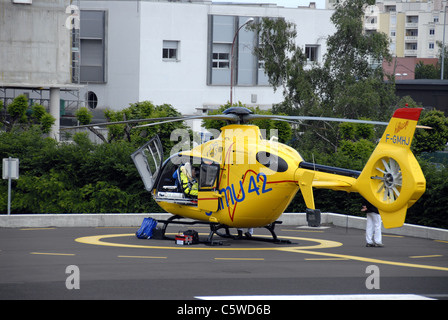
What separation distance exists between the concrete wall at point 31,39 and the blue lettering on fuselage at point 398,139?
3887cm

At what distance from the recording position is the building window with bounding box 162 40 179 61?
207ft

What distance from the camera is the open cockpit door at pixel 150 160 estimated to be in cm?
1983

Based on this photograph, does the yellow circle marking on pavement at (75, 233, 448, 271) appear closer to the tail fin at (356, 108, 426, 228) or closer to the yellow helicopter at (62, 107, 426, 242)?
the yellow helicopter at (62, 107, 426, 242)

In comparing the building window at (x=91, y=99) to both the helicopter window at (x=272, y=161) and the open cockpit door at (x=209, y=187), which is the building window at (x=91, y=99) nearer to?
the open cockpit door at (x=209, y=187)

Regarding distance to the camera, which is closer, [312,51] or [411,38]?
[312,51]

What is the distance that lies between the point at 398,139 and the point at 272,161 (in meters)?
3.49

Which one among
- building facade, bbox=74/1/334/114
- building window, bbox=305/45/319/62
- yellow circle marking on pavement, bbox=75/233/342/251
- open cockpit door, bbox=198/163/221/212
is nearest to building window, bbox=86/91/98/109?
building facade, bbox=74/1/334/114

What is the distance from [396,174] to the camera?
1480 cm

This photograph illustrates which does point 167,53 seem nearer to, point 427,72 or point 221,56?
point 221,56

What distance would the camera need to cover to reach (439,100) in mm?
55062

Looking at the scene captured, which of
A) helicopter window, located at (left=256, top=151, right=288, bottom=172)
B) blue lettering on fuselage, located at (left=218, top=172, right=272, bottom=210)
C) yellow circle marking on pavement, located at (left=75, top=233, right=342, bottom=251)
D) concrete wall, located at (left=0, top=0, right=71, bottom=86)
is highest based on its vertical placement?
concrete wall, located at (left=0, top=0, right=71, bottom=86)

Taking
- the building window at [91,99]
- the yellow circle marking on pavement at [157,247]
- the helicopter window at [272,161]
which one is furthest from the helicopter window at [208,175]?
the building window at [91,99]

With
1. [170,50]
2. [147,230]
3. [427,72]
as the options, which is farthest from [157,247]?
[427,72]

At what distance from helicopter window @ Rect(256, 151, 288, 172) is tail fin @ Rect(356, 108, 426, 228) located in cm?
233
